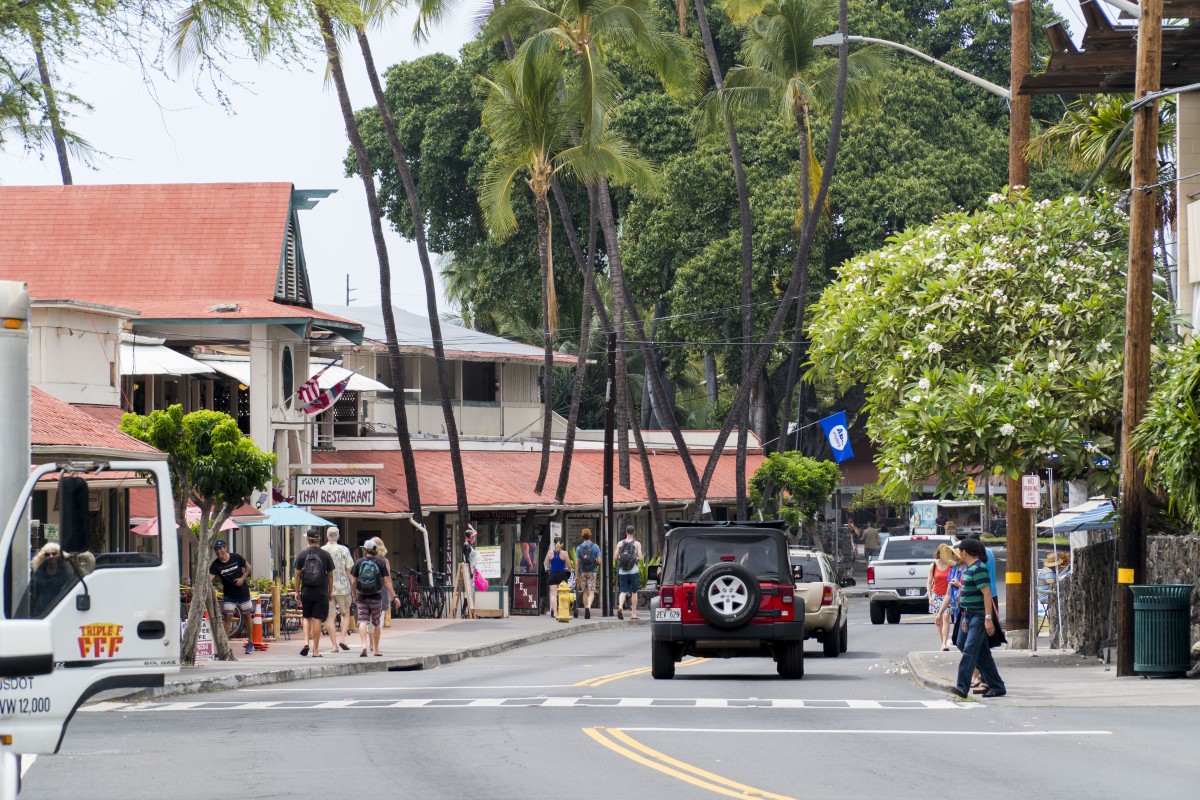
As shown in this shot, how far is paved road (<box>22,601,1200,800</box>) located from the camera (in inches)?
466

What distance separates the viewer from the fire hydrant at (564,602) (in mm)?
37781

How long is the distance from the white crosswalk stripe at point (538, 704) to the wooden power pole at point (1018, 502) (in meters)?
8.40

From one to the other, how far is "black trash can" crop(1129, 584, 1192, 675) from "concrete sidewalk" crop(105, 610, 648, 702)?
10.7 meters

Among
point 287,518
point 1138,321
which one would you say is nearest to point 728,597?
point 1138,321

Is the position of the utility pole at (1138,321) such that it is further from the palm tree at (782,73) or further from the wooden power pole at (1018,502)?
the palm tree at (782,73)

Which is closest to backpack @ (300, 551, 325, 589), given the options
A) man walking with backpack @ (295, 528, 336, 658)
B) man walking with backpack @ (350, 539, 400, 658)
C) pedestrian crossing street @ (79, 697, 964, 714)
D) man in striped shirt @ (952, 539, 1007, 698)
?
man walking with backpack @ (295, 528, 336, 658)

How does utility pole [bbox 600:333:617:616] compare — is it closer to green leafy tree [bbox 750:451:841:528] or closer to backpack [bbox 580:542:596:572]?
backpack [bbox 580:542:596:572]

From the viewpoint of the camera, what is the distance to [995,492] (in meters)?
88.1

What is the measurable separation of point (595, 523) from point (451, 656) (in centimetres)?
2266

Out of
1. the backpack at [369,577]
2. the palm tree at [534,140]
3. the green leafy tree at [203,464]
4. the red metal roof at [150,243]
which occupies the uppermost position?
the palm tree at [534,140]

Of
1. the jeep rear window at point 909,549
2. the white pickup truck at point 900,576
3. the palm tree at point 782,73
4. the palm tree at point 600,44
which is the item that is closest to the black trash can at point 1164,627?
the white pickup truck at point 900,576

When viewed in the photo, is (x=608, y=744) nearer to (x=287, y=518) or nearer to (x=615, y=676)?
(x=615, y=676)

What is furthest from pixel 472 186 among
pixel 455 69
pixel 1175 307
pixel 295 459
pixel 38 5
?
pixel 38 5

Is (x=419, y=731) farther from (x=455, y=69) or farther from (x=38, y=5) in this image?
(x=455, y=69)
